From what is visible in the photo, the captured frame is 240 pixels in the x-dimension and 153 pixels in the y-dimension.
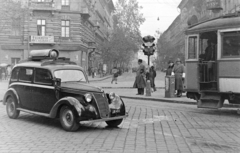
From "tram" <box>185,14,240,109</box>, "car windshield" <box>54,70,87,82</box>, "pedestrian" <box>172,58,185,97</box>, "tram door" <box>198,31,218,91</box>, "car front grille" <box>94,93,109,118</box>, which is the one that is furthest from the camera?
"pedestrian" <box>172,58,185,97</box>

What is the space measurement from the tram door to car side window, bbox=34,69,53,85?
19.0ft

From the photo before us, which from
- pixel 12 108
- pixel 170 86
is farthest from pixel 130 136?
pixel 170 86

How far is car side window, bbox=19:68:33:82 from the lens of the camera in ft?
29.3

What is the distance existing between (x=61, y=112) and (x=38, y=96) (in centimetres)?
101

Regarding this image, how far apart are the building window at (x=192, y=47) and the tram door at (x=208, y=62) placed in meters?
0.20

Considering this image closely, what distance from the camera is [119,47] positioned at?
61438 mm

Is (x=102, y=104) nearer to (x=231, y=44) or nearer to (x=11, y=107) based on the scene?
(x=11, y=107)

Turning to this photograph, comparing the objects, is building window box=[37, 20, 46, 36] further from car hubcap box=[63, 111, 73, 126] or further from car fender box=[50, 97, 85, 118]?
car hubcap box=[63, 111, 73, 126]

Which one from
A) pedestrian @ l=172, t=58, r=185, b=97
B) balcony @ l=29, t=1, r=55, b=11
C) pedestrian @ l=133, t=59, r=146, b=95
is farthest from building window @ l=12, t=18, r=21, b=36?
pedestrian @ l=172, t=58, r=185, b=97

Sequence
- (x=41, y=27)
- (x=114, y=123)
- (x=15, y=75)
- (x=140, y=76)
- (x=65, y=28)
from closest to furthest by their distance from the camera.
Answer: (x=114, y=123)
(x=15, y=75)
(x=140, y=76)
(x=41, y=27)
(x=65, y=28)

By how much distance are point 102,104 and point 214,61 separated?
526cm

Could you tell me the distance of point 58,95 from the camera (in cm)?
813

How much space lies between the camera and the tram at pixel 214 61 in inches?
426

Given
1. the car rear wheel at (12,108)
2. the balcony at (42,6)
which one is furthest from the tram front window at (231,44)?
the balcony at (42,6)
